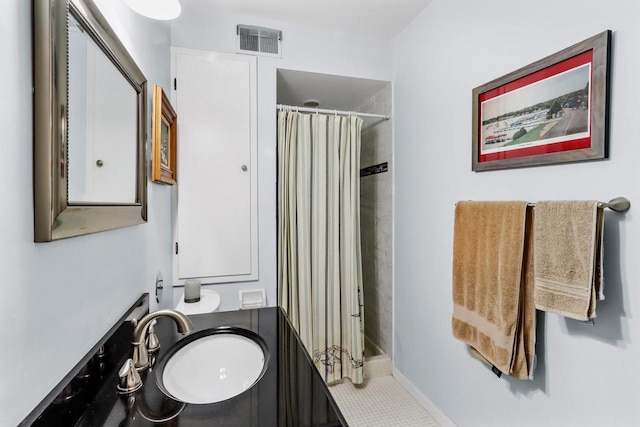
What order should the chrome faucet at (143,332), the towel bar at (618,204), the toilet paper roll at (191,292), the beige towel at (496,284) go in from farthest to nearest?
the toilet paper roll at (191,292), the beige towel at (496,284), the towel bar at (618,204), the chrome faucet at (143,332)

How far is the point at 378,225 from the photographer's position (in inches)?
103

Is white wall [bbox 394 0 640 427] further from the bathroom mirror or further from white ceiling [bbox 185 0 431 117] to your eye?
the bathroom mirror

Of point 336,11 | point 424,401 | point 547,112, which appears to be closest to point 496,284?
point 547,112

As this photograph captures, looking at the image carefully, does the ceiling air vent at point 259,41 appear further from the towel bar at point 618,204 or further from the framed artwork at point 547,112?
the towel bar at point 618,204

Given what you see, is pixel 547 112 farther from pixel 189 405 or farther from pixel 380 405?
pixel 380 405

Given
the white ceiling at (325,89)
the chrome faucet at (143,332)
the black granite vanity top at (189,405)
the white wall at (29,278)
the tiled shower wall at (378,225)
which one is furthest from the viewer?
the tiled shower wall at (378,225)

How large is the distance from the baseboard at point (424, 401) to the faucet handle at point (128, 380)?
1704mm

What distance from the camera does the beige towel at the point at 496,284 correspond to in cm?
129

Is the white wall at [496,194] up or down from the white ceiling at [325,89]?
down

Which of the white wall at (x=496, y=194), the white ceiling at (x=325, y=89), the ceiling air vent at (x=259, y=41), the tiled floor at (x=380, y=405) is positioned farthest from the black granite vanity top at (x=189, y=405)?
the white ceiling at (x=325, y=89)

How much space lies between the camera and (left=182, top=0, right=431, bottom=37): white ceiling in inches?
75.2

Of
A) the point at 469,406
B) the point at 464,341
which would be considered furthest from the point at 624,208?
the point at 469,406

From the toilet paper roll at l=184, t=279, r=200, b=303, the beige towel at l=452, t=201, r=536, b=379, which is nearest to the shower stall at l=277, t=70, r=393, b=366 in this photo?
the beige towel at l=452, t=201, r=536, b=379

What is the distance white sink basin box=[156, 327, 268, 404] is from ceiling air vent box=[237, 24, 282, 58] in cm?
173
